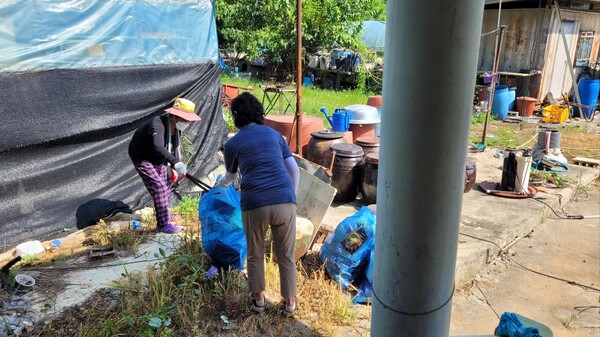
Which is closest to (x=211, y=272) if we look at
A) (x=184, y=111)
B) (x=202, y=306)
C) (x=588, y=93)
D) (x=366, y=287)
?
(x=202, y=306)

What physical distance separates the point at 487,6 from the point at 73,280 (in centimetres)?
1322

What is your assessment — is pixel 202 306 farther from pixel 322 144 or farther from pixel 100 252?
pixel 322 144

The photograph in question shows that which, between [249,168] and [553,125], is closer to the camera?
[249,168]

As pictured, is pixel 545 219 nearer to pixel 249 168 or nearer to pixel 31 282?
pixel 249 168

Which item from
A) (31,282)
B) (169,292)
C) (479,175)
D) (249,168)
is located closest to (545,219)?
(479,175)

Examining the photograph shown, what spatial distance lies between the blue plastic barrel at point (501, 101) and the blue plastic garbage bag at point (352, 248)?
942 centimetres

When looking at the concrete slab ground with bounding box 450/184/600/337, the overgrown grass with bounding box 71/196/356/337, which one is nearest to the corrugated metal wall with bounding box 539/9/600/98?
the concrete slab ground with bounding box 450/184/600/337

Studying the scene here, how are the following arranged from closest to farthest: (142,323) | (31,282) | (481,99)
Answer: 1. (142,323)
2. (31,282)
3. (481,99)

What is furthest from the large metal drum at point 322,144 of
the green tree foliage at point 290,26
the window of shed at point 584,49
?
the green tree foliage at point 290,26

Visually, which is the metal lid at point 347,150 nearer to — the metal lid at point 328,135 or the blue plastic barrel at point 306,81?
the metal lid at point 328,135

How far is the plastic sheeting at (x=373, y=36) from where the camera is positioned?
19470mm

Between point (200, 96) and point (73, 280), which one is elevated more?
point (200, 96)

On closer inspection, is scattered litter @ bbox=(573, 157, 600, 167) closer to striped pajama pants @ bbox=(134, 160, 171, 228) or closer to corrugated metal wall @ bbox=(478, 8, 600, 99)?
corrugated metal wall @ bbox=(478, 8, 600, 99)

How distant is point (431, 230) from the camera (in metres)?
1.37
